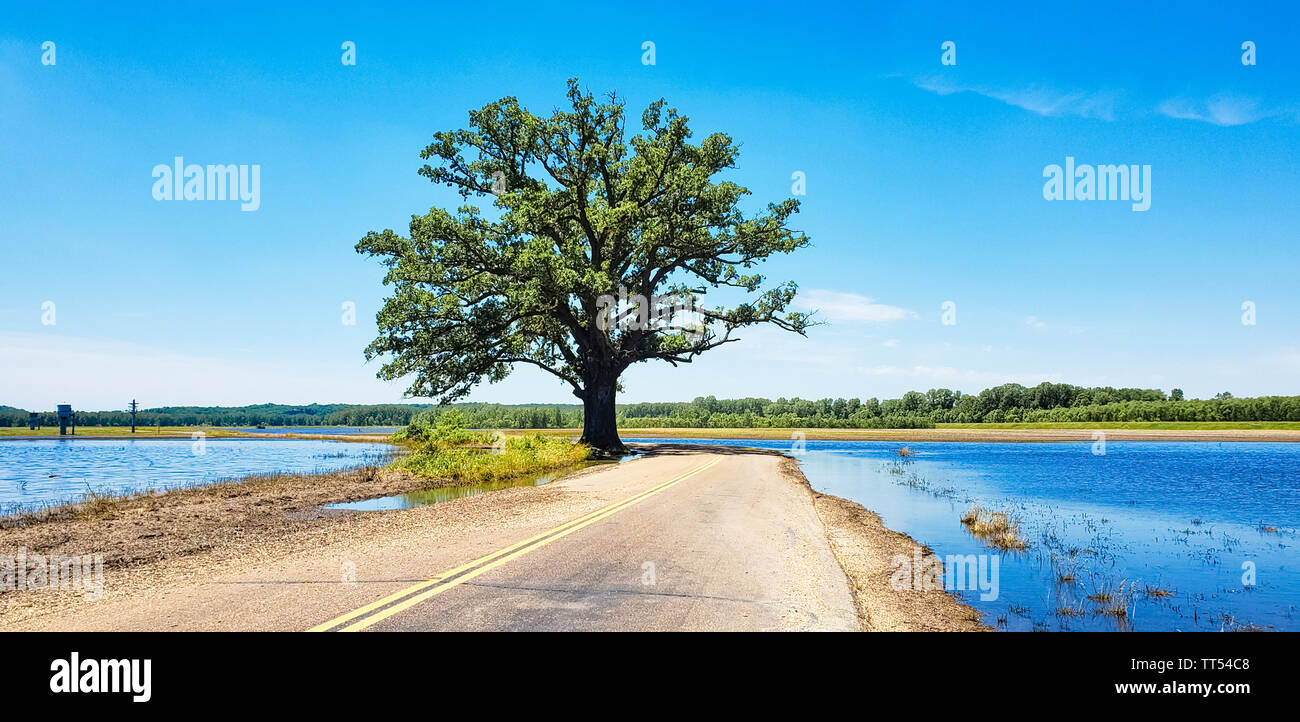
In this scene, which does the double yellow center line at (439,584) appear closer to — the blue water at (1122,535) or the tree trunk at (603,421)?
the blue water at (1122,535)

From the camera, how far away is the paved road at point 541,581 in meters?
6.51

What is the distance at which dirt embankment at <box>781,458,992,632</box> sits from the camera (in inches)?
290

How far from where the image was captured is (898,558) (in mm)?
→ 11336

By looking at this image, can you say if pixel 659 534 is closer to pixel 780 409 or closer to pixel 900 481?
pixel 900 481

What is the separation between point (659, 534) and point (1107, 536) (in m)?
10.8

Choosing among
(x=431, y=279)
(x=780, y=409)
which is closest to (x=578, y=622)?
(x=431, y=279)

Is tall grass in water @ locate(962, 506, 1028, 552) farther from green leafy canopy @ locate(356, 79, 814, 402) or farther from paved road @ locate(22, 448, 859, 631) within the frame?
green leafy canopy @ locate(356, 79, 814, 402)

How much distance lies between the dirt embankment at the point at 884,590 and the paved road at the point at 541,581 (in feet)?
0.95

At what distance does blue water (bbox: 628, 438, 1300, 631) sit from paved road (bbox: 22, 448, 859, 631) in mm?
2993

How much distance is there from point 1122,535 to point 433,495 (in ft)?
60.8

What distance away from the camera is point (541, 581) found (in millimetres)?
8219

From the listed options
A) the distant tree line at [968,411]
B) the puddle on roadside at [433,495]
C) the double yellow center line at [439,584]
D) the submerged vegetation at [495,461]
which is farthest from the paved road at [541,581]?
the distant tree line at [968,411]

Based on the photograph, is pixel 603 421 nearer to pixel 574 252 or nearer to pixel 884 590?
pixel 574 252


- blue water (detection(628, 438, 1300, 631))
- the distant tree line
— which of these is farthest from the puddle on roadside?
the distant tree line
